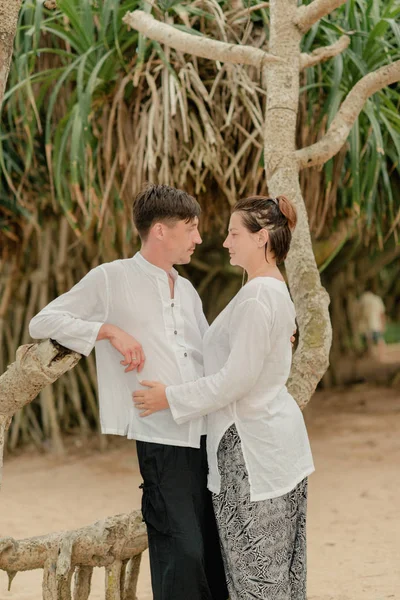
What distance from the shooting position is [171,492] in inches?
76.6

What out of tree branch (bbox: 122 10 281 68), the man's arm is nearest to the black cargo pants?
the man's arm

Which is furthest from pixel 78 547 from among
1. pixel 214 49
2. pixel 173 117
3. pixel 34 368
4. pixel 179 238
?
pixel 173 117

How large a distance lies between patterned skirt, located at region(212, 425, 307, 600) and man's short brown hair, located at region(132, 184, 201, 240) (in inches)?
20.2

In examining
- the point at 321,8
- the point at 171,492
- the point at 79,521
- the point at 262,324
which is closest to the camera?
the point at 262,324

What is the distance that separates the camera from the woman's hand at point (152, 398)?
1.91 metres

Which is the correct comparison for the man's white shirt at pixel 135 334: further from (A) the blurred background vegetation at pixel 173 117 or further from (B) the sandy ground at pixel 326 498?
(A) the blurred background vegetation at pixel 173 117

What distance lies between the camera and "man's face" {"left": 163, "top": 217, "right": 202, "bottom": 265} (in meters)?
1.99

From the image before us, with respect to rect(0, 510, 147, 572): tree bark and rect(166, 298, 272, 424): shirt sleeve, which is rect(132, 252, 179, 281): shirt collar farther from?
rect(0, 510, 147, 572): tree bark

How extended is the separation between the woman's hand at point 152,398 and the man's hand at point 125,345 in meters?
0.05

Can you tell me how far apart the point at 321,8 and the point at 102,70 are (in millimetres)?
1497

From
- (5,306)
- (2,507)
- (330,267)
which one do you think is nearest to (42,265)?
(5,306)

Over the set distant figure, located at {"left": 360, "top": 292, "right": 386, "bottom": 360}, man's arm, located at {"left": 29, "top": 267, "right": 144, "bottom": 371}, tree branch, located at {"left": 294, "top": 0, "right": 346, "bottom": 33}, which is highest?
tree branch, located at {"left": 294, "top": 0, "right": 346, "bottom": 33}

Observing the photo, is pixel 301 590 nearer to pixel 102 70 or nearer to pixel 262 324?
pixel 262 324

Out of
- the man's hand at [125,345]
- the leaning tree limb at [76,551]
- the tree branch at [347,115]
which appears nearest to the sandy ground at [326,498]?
the leaning tree limb at [76,551]
